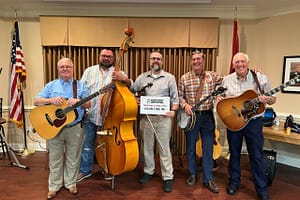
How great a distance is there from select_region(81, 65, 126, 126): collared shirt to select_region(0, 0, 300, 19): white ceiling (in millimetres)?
1337

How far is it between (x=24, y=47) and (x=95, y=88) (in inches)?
78.1

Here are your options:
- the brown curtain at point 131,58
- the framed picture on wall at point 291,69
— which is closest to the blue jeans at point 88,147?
the brown curtain at point 131,58

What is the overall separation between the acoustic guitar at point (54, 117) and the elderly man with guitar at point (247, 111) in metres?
1.35

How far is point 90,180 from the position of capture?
304cm

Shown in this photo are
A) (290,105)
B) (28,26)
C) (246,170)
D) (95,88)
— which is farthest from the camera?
(28,26)

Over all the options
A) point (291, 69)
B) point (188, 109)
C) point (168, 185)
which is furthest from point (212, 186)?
point (291, 69)

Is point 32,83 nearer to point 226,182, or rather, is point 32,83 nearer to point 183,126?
point 183,126

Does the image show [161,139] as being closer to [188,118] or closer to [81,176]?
[188,118]

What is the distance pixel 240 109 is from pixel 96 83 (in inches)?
62.7

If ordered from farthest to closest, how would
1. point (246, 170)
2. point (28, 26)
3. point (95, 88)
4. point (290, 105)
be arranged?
point (28, 26)
point (290, 105)
point (246, 170)
point (95, 88)

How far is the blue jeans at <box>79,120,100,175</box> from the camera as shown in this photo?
9.70 ft

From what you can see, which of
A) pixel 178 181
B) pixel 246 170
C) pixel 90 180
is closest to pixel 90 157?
pixel 90 180

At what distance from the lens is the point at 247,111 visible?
2424mm

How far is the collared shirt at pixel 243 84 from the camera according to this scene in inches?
98.1
